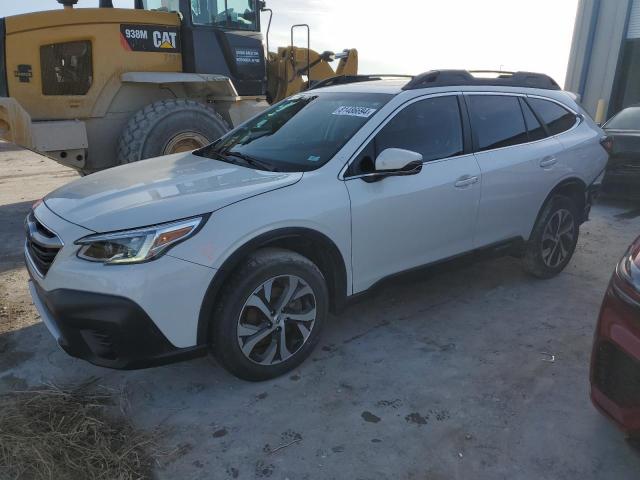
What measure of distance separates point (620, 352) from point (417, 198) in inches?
62.7

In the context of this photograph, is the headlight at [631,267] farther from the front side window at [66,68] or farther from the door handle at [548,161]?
the front side window at [66,68]

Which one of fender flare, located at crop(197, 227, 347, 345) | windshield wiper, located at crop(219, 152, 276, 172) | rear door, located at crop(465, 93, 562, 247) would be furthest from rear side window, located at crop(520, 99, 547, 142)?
windshield wiper, located at crop(219, 152, 276, 172)

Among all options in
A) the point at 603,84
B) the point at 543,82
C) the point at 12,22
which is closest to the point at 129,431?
the point at 543,82

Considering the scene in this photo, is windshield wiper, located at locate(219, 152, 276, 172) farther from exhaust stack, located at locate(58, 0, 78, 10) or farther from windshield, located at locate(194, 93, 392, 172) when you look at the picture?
exhaust stack, located at locate(58, 0, 78, 10)

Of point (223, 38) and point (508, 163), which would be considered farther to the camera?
point (223, 38)

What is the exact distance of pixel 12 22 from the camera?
20.1 ft

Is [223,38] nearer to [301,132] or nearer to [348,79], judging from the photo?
[348,79]

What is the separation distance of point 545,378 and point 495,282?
1.56m

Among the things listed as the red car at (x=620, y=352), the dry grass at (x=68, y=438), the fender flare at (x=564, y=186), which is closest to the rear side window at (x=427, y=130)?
the fender flare at (x=564, y=186)

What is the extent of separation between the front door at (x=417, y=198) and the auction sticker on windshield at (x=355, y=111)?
0.50ft

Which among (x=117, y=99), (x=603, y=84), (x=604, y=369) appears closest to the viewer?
(x=604, y=369)

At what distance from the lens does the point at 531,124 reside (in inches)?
171

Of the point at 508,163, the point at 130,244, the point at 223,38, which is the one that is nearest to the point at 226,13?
the point at 223,38

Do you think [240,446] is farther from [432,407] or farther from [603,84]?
[603,84]
